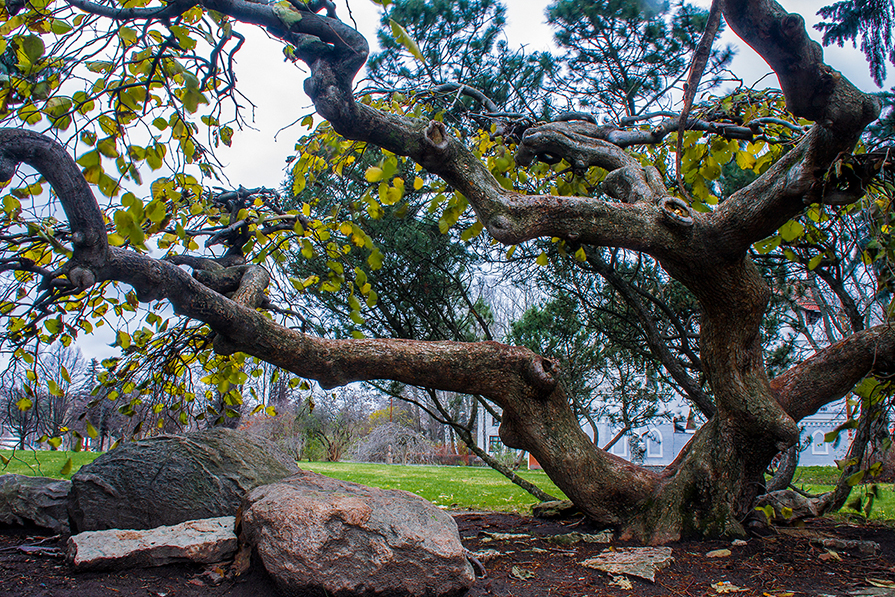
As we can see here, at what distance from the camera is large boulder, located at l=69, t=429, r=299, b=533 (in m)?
3.88

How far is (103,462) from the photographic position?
4.05m

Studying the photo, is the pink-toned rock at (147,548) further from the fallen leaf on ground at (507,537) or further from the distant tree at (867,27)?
the distant tree at (867,27)

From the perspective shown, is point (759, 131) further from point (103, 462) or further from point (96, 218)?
point (103, 462)

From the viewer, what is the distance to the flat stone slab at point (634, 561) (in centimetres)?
337

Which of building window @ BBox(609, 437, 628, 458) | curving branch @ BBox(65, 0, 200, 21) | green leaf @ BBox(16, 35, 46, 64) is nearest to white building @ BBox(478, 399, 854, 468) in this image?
building window @ BBox(609, 437, 628, 458)

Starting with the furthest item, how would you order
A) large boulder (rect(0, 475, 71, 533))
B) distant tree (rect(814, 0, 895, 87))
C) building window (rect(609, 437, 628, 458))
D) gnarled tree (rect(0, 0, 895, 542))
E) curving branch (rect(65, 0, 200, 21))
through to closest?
building window (rect(609, 437, 628, 458)) < distant tree (rect(814, 0, 895, 87)) < large boulder (rect(0, 475, 71, 533)) < gnarled tree (rect(0, 0, 895, 542)) < curving branch (rect(65, 0, 200, 21))

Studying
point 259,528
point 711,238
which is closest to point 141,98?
point 259,528

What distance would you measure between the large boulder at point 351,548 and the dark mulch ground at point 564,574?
8.8 inches

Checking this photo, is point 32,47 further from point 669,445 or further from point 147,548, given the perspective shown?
point 669,445

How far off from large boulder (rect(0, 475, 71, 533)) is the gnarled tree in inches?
88.1

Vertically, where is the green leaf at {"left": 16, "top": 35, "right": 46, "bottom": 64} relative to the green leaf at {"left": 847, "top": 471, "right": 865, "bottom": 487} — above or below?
above

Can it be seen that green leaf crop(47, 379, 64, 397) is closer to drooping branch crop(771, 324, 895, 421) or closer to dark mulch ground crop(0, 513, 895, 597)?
dark mulch ground crop(0, 513, 895, 597)

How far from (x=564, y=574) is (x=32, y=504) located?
4238 mm

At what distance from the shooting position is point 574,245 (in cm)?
430
